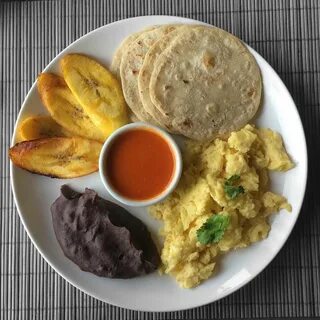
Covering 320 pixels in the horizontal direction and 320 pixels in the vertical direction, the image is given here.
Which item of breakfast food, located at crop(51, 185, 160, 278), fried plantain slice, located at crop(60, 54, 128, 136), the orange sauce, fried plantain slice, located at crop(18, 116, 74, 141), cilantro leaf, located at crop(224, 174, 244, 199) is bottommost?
breakfast food, located at crop(51, 185, 160, 278)

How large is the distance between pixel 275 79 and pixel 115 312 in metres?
1.44

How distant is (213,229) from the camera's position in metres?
2.49

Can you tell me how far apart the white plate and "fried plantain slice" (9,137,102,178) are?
5cm

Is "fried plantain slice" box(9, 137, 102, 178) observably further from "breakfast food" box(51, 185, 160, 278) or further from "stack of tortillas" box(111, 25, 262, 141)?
"stack of tortillas" box(111, 25, 262, 141)

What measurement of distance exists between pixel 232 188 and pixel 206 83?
0.52 meters

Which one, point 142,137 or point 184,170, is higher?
point 142,137

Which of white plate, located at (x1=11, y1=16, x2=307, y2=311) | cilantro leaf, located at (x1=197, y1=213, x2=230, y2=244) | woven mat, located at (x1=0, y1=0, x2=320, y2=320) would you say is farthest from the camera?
woven mat, located at (x1=0, y1=0, x2=320, y2=320)

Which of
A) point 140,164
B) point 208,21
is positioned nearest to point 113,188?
point 140,164

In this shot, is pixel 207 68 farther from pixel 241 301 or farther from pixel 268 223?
pixel 241 301

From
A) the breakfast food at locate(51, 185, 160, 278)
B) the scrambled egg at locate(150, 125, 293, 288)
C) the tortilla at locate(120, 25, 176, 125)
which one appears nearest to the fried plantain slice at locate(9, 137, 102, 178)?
the breakfast food at locate(51, 185, 160, 278)

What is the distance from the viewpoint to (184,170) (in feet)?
8.61

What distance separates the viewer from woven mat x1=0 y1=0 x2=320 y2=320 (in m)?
2.80

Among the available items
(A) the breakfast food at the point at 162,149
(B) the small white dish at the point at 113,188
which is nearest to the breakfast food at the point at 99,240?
(A) the breakfast food at the point at 162,149

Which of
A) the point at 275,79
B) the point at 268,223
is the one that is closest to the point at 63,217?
the point at 268,223
